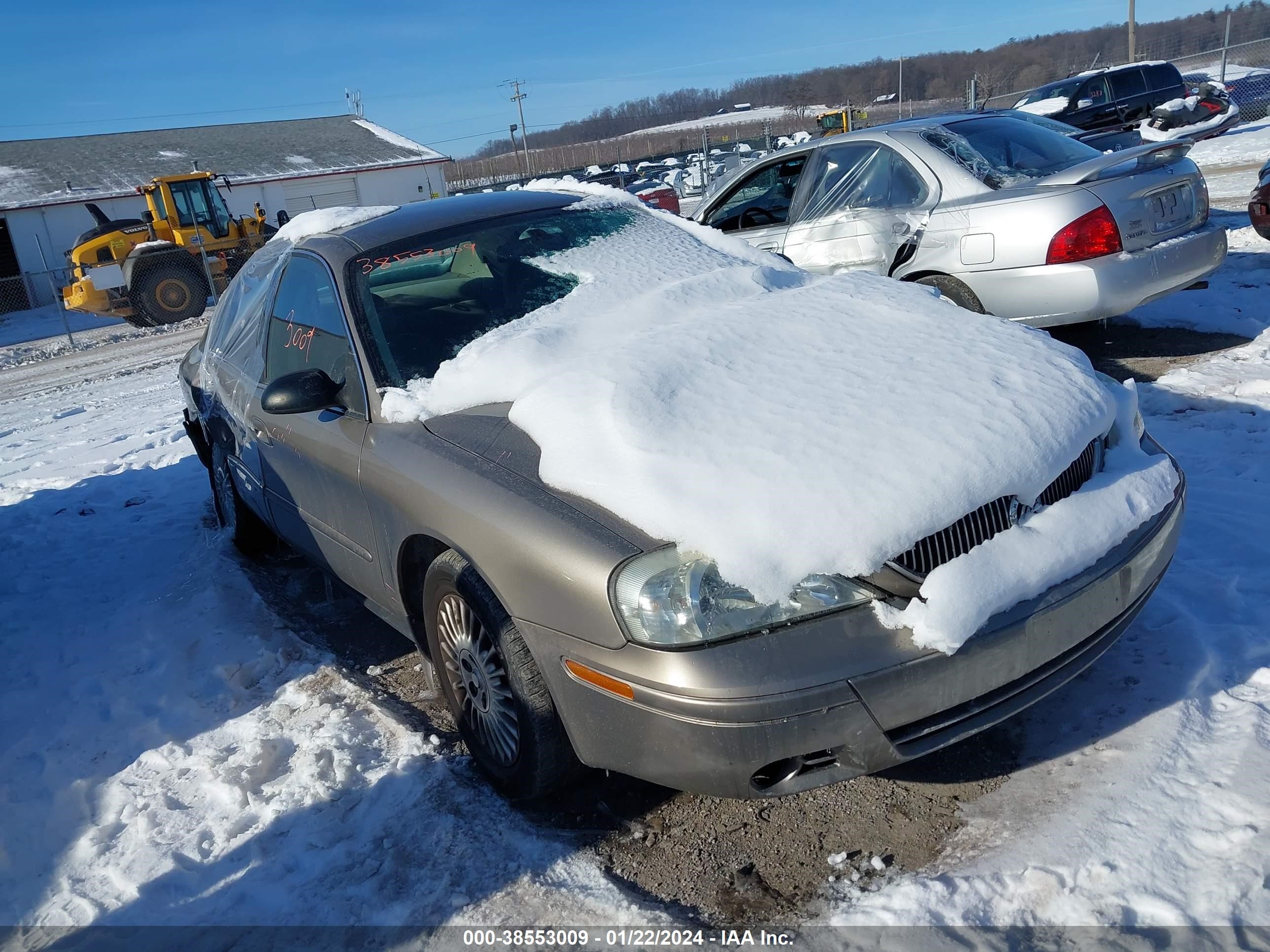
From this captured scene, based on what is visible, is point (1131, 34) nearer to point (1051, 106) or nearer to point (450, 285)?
point (1051, 106)

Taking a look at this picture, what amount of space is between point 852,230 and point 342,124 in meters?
44.6

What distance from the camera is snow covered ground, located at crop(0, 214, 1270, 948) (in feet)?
7.14

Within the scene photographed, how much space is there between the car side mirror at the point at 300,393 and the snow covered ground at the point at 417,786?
1.10 m

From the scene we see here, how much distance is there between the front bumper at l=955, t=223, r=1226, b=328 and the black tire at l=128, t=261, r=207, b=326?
17.0 m

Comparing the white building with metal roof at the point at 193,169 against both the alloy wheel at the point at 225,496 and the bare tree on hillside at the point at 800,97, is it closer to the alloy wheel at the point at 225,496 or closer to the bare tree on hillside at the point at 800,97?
the alloy wheel at the point at 225,496

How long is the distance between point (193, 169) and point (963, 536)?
36.9 m

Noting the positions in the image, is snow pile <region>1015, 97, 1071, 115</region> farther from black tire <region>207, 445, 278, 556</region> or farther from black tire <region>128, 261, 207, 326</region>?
black tire <region>207, 445, 278, 556</region>

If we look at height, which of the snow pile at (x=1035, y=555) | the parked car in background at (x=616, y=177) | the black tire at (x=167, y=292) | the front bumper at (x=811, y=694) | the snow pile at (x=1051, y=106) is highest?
the snow pile at (x=1051, y=106)

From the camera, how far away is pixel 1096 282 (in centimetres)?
494

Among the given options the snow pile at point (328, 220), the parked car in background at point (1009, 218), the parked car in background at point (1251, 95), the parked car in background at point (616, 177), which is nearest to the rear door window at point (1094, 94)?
the parked car in background at point (1251, 95)

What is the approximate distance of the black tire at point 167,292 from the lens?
58.5 ft

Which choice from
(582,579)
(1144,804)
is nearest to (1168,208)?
(1144,804)

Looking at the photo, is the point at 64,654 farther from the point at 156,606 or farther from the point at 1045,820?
the point at 1045,820

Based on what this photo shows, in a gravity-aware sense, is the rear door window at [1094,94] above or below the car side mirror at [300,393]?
above
